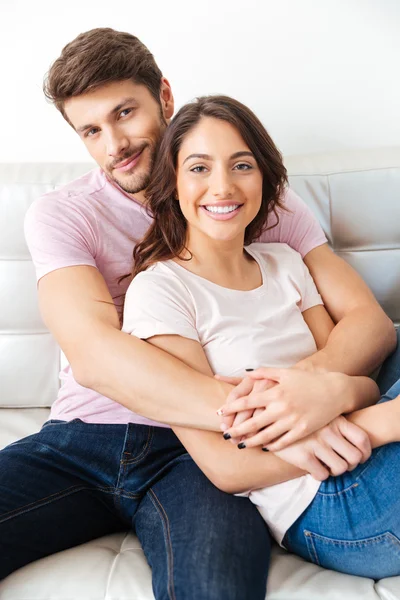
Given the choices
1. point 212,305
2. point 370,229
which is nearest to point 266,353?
point 212,305

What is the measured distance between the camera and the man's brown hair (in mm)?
1455

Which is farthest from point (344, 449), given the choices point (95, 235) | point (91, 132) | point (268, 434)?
point (91, 132)

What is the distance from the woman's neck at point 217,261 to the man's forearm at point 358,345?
0.67 feet

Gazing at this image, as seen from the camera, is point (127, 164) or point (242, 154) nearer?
point (242, 154)

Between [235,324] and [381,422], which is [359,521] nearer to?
[381,422]

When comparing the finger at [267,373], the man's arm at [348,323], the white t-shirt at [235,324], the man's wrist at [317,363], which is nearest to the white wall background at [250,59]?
the man's arm at [348,323]

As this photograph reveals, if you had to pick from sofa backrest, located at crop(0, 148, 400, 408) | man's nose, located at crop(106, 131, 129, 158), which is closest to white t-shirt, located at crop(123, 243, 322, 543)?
man's nose, located at crop(106, 131, 129, 158)

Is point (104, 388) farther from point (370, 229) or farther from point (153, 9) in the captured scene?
point (153, 9)

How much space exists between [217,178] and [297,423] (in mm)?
494

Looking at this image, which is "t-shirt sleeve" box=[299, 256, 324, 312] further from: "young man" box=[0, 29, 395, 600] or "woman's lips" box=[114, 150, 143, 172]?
"woman's lips" box=[114, 150, 143, 172]

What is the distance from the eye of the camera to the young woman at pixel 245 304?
112 centimetres

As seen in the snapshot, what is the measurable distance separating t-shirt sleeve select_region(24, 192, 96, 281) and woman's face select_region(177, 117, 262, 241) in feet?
0.78

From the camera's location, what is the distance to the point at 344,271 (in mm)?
1562

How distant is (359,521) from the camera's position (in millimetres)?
1106
